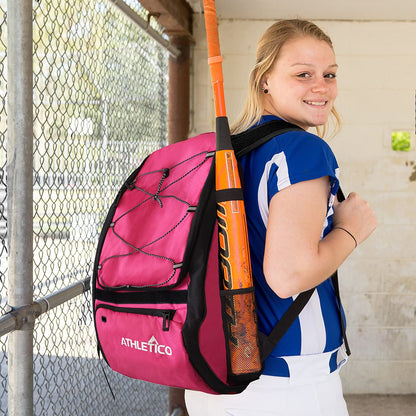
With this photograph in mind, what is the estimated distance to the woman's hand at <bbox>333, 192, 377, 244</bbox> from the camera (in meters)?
1.12

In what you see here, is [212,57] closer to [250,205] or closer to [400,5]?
[250,205]

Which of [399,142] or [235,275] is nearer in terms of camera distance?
[235,275]

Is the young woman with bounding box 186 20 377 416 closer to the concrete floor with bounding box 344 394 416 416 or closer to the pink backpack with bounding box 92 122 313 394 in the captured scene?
the pink backpack with bounding box 92 122 313 394

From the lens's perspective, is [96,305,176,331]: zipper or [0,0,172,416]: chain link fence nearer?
[96,305,176,331]: zipper

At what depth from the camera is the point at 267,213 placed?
108cm

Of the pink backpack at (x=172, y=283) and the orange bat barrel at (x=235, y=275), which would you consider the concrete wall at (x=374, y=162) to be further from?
the orange bat barrel at (x=235, y=275)

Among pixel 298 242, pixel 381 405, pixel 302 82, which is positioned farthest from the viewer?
pixel 381 405

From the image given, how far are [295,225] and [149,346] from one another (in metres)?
0.38

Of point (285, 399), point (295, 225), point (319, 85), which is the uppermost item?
point (319, 85)

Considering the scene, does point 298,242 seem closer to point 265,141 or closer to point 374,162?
point 265,141

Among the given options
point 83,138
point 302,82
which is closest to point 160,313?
point 302,82

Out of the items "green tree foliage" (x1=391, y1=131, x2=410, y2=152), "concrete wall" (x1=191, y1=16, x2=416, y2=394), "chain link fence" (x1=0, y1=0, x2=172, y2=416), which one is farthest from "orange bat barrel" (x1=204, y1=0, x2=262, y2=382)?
"green tree foliage" (x1=391, y1=131, x2=410, y2=152)

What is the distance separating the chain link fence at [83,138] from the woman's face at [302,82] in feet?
2.44

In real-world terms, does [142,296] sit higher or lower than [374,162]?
lower
